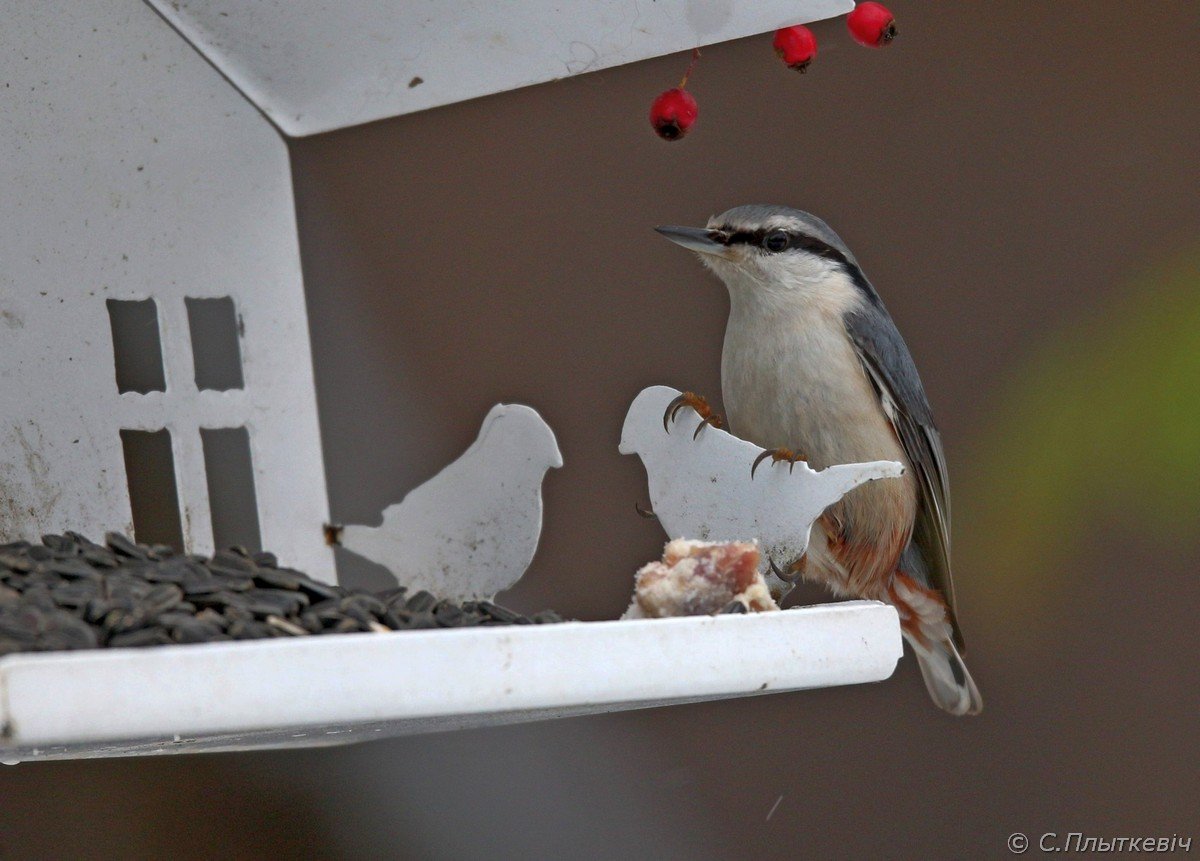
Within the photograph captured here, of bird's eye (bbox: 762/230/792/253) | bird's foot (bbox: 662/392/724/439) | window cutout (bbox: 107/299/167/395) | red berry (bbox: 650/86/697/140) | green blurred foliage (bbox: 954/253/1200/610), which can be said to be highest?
red berry (bbox: 650/86/697/140)

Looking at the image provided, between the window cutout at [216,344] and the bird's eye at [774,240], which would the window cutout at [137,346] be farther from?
the bird's eye at [774,240]

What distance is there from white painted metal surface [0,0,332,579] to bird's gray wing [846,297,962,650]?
2.46 feet

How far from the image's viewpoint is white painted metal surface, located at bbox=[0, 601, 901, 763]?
70 cm

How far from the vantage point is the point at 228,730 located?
766mm

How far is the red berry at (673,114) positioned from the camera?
4.69ft

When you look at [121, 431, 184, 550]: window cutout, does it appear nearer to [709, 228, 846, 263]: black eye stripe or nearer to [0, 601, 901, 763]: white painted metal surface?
[0, 601, 901, 763]: white painted metal surface

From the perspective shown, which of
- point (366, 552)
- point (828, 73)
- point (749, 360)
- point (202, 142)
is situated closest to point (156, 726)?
point (366, 552)

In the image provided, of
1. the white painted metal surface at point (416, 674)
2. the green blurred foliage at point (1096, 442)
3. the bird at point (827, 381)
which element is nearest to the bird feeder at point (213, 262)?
the white painted metal surface at point (416, 674)

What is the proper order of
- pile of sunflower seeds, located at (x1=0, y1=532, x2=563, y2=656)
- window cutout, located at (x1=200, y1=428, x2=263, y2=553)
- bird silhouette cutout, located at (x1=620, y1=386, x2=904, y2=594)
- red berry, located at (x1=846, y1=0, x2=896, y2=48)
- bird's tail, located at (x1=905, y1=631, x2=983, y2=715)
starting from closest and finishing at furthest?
pile of sunflower seeds, located at (x1=0, y1=532, x2=563, y2=656) → bird silhouette cutout, located at (x1=620, y1=386, x2=904, y2=594) → red berry, located at (x1=846, y1=0, x2=896, y2=48) → window cutout, located at (x1=200, y1=428, x2=263, y2=553) → bird's tail, located at (x1=905, y1=631, x2=983, y2=715)

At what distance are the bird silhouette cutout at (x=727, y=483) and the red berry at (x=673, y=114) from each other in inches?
11.1

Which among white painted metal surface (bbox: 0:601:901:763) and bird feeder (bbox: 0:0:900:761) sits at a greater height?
bird feeder (bbox: 0:0:900:761)

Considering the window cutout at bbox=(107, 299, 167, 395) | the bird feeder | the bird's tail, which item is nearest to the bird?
the bird's tail

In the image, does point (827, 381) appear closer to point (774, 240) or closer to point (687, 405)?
point (774, 240)

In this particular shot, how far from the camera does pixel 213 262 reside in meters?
1.64
